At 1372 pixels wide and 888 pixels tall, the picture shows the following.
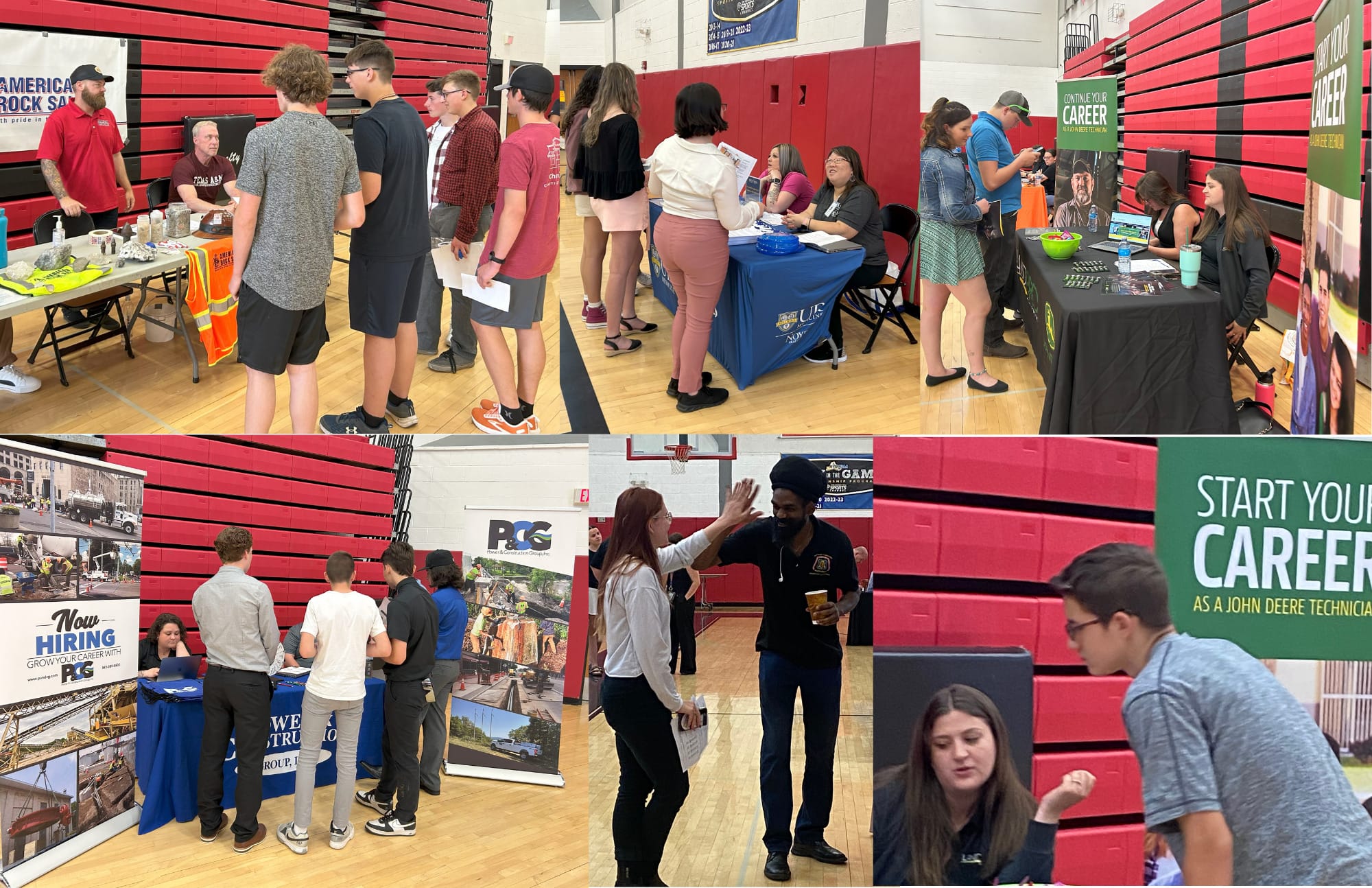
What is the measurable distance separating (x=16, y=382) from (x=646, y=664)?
276cm

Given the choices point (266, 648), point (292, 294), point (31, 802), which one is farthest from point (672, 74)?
point (31, 802)

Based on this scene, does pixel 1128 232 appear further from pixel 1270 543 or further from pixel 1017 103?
pixel 1270 543

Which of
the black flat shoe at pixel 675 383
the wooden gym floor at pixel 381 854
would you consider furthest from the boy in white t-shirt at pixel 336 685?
the black flat shoe at pixel 675 383

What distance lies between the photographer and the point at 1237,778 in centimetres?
255

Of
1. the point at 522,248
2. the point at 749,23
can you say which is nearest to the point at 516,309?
the point at 522,248

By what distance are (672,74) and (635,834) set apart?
2499 millimetres

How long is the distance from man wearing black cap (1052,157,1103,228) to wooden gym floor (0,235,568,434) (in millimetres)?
2020

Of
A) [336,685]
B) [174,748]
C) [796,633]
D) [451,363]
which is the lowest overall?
[174,748]

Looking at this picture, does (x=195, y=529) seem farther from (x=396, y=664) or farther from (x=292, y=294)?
(x=292, y=294)

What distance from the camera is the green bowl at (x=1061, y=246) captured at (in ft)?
12.8

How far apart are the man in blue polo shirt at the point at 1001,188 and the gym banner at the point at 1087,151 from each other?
0.14m

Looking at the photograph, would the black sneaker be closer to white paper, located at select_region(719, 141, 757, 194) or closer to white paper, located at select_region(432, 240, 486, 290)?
white paper, located at select_region(719, 141, 757, 194)

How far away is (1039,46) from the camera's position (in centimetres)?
325

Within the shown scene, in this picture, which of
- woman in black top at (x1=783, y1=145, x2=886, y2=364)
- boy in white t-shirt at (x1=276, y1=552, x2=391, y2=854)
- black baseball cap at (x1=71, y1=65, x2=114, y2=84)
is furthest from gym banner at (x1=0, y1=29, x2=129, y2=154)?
woman in black top at (x1=783, y1=145, x2=886, y2=364)
